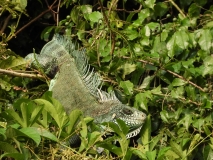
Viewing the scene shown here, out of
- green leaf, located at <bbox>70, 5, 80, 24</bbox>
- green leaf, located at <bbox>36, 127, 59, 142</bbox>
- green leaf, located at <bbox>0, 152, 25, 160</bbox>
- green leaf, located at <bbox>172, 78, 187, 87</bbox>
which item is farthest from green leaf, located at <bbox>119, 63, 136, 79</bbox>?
green leaf, located at <bbox>0, 152, 25, 160</bbox>

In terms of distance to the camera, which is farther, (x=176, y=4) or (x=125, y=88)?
(x=176, y=4)

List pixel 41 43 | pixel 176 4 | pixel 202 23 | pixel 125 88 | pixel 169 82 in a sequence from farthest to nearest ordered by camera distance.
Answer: pixel 41 43 → pixel 176 4 → pixel 202 23 → pixel 169 82 → pixel 125 88

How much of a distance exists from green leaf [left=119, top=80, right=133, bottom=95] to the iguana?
317 mm

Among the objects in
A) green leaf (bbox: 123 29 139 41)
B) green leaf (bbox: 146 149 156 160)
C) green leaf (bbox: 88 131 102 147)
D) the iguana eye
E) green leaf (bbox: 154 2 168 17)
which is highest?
green leaf (bbox: 154 2 168 17)

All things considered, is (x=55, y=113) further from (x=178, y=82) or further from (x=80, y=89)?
(x=178, y=82)

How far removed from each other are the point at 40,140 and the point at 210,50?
1.66m

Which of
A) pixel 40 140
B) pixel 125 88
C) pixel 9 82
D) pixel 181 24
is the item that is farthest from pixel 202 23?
pixel 40 140

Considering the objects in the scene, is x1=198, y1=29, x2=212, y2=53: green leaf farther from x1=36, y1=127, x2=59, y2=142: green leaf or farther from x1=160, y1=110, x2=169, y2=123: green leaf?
x1=36, y1=127, x2=59, y2=142: green leaf

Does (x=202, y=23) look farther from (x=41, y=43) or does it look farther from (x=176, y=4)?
(x=41, y=43)

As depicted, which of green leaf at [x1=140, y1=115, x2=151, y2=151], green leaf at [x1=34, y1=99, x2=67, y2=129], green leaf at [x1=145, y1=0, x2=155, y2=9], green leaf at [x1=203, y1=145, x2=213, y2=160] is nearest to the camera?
green leaf at [x1=34, y1=99, x2=67, y2=129]

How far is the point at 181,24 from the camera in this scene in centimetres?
336

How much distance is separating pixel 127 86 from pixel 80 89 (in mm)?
401

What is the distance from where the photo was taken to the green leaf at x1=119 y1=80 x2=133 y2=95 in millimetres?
3009

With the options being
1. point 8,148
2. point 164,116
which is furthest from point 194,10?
point 8,148
